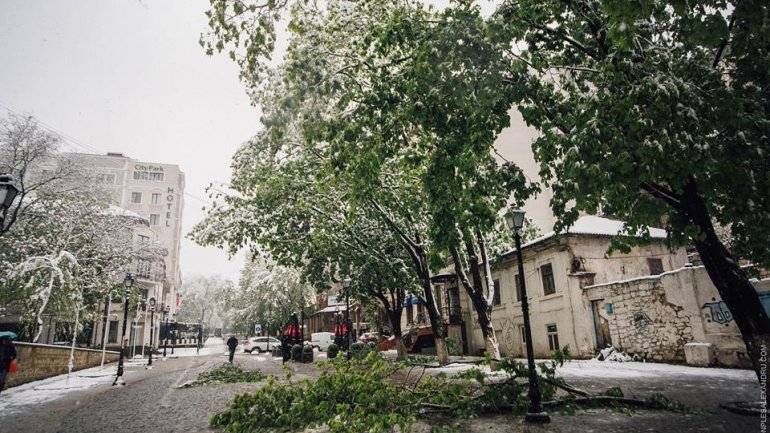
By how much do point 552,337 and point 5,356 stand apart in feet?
71.2

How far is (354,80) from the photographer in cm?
1039

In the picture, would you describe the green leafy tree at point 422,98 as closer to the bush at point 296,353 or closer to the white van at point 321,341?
the bush at point 296,353

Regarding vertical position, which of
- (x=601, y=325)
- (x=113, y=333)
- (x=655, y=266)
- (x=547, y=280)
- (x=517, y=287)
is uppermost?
(x=655, y=266)

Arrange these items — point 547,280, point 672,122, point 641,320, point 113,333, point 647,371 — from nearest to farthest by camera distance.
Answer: point 672,122, point 647,371, point 641,320, point 547,280, point 113,333

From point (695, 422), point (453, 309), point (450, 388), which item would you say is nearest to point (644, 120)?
point (695, 422)

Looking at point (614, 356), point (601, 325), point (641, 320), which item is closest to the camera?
point (641, 320)

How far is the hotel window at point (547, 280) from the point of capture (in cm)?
2167

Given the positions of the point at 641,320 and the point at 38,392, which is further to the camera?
the point at 641,320

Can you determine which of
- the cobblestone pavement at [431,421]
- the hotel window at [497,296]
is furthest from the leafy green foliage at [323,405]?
the hotel window at [497,296]

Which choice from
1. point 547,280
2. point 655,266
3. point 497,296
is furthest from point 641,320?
point 497,296

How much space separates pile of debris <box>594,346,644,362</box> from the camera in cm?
1619

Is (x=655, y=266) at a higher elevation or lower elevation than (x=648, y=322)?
higher

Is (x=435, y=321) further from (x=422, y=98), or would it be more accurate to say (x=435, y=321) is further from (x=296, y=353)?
(x=422, y=98)

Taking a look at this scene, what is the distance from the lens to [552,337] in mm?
21344
